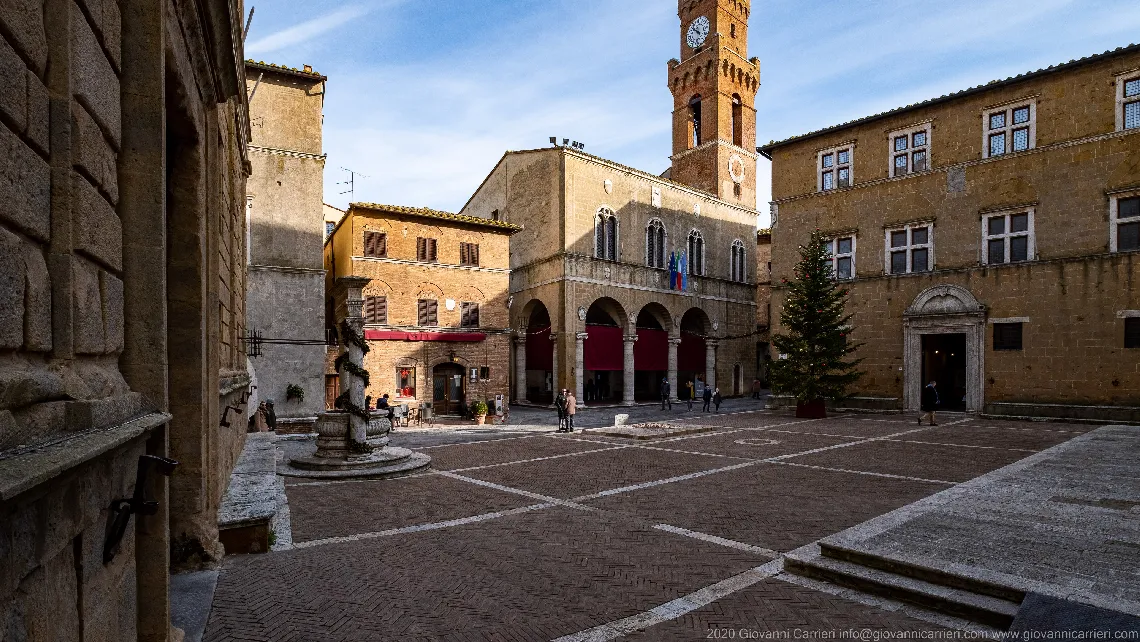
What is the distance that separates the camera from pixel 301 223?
2164 centimetres

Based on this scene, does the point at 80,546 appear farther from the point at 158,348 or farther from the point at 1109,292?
the point at 1109,292

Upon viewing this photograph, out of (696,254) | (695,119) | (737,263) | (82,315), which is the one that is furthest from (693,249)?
(82,315)

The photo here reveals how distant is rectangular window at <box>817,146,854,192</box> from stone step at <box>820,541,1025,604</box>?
2332 centimetres

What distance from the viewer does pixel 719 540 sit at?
7.37m

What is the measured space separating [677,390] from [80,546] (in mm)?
34690

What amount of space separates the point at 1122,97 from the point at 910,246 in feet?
25.4

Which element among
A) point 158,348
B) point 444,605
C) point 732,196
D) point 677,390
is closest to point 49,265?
point 158,348

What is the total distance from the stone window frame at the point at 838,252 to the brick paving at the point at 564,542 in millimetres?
12603

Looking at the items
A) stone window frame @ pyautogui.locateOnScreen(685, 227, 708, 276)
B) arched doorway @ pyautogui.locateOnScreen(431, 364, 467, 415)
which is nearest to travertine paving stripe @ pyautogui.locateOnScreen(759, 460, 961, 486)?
arched doorway @ pyautogui.locateOnScreen(431, 364, 467, 415)

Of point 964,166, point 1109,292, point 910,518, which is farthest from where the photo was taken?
point 964,166

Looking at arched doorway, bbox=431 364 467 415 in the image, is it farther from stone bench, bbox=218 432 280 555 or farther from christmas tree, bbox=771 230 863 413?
stone bench, bbox=218 432 280 555

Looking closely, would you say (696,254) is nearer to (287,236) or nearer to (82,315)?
(287,236)

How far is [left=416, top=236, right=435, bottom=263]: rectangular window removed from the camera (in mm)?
27094

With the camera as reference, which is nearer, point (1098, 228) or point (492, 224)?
point (1098, 228)
